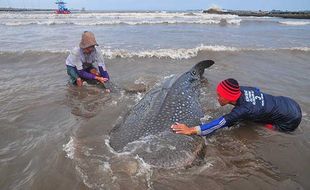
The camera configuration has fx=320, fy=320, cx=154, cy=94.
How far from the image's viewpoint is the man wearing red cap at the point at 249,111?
13.7 feet

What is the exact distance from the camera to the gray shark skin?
12.4ft

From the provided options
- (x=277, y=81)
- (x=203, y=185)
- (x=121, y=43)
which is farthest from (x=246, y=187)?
(x=121, y=43)

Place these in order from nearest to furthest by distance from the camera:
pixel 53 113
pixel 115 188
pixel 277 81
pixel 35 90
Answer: pixel 115 188
pixel 53 113
pixel 35 90
pixel 277 81

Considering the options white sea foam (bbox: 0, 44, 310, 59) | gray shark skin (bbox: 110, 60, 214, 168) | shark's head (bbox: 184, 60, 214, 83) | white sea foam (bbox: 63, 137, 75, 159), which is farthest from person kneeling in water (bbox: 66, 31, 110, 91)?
white sea foam (bbox: 0, 44, 310, 59)

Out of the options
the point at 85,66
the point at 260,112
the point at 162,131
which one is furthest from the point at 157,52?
the point at 162,131

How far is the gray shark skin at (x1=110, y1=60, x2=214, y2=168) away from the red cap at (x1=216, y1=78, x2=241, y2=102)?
66 cm

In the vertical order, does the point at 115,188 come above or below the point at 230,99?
below

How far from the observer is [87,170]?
371 cm

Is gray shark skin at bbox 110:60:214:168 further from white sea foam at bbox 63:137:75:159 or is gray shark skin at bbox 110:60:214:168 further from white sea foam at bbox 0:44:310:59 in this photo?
white sea foam at bbox 0:44:310:59

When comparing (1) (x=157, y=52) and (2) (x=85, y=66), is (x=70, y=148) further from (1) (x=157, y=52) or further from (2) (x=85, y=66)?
(1) (x=157, y=52)

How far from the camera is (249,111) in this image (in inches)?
168

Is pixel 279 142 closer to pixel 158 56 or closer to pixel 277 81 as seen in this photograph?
pixel 277 81

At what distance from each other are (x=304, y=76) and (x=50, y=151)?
6.68 meters

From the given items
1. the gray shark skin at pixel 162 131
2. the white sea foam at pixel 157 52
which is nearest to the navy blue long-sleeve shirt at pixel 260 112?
the gray shark skin at pixel 162 131
